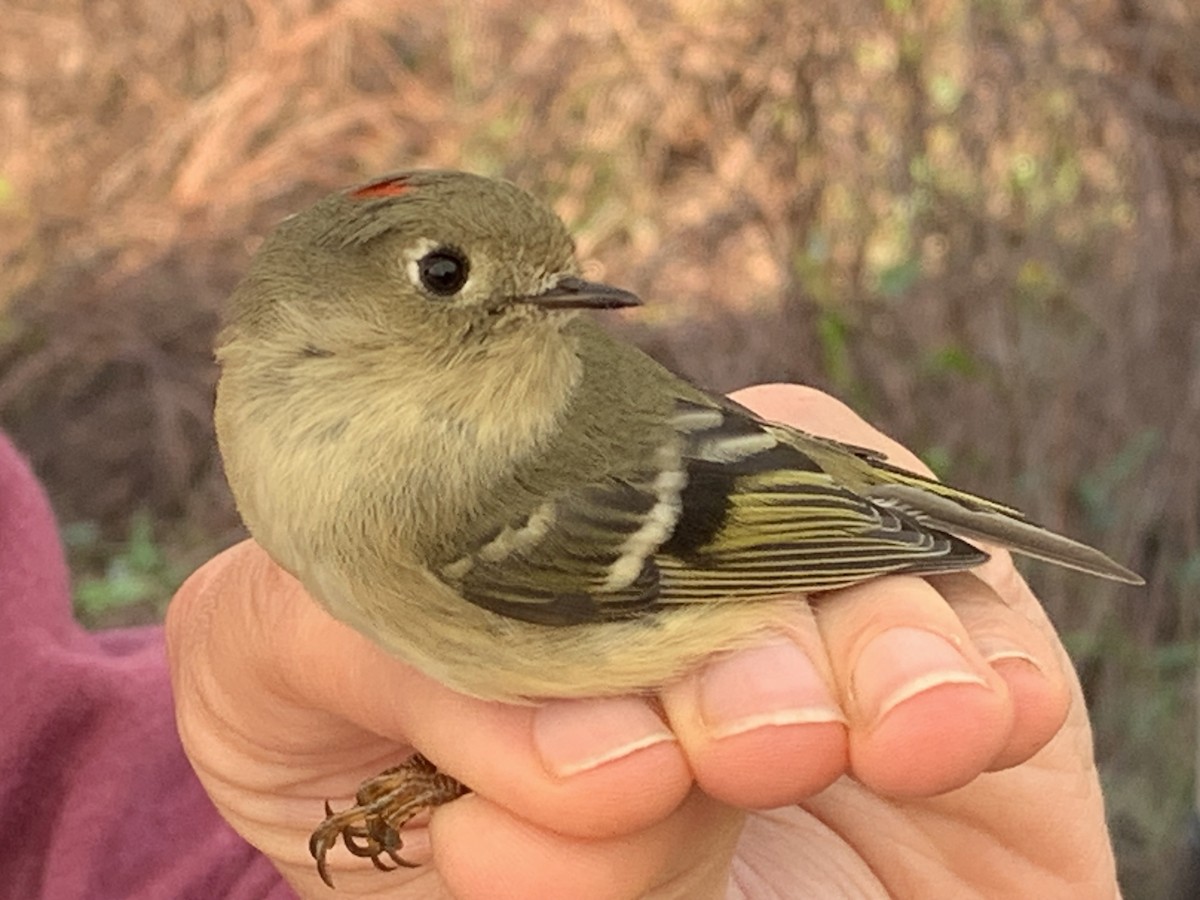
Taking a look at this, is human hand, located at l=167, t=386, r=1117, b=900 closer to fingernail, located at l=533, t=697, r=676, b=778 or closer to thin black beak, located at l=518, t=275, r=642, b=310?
fingernail, located at l=533, t=697, r=676, b=778

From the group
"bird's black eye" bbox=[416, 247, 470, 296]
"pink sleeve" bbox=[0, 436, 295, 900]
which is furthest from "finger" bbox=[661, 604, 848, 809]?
"pink sleeve" bbox=[0, 436, 295, 900]

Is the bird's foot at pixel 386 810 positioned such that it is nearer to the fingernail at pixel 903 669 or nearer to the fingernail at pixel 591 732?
the fingernail at pixel 591 732

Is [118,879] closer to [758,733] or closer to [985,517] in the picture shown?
[758,733]

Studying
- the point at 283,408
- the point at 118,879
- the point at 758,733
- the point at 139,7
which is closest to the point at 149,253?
the point at 139,7

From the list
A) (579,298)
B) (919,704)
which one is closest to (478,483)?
(579,298)

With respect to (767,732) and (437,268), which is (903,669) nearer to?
(767,732)

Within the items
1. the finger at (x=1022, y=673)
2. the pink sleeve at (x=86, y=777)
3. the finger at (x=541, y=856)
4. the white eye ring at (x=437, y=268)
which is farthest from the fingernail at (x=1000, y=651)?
the pink sleeve at (x=86, y=777)

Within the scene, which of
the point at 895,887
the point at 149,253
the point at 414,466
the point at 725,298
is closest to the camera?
the point at 414,466
